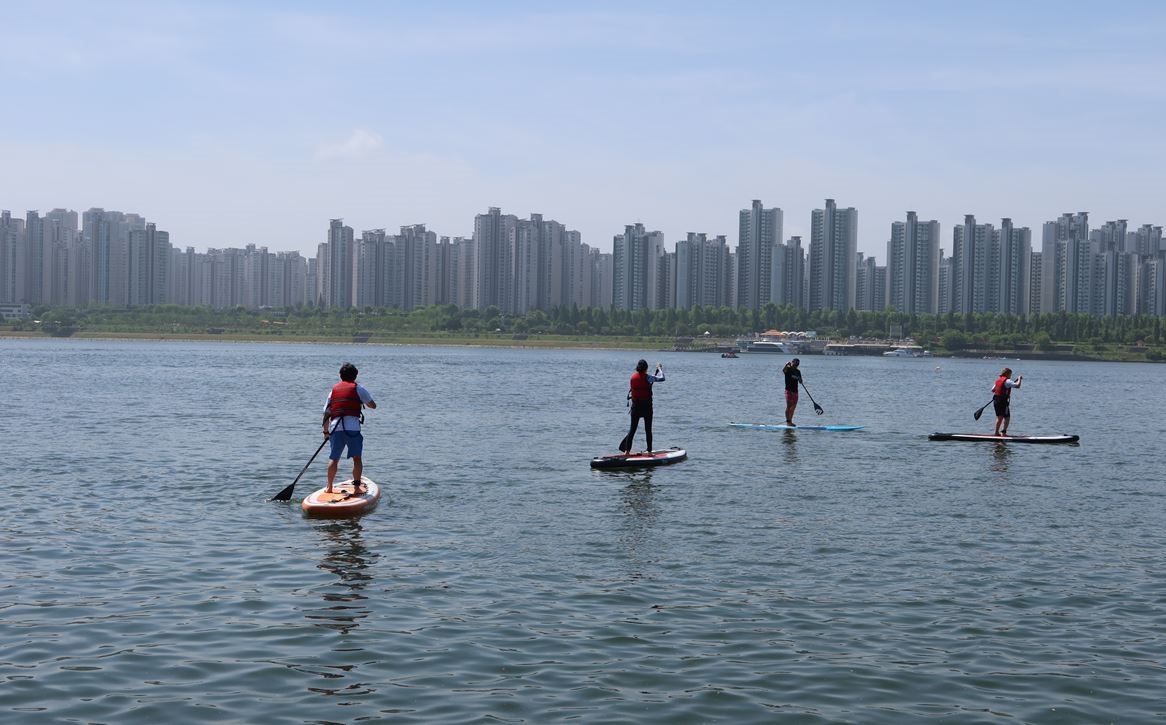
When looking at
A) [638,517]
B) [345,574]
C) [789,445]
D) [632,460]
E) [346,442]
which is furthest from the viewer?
[789,445]

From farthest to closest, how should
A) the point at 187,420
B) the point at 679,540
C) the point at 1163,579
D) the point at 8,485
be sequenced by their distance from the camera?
1. the point at 187,420
2. the point at 8,485
3. the point at 679,540
4. the point at 1163,579

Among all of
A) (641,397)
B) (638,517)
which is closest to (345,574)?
(638,517)

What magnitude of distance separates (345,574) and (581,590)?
2779 millimetres

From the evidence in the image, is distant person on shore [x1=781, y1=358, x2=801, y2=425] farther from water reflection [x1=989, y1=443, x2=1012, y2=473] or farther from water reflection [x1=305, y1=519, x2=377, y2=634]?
water reflection [x1=305, y1=519, x2=377, y2=634]

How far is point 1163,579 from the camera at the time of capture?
13438 mm

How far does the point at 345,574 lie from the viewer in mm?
13039

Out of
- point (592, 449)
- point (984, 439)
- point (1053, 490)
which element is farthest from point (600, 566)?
point (984, 439)

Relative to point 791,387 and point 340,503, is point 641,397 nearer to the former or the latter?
point 340,503

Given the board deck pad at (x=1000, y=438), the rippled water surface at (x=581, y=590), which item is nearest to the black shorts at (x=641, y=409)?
the rippled water surface at (x=581, y=590)

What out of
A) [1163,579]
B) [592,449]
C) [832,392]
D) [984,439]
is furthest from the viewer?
[832,392]

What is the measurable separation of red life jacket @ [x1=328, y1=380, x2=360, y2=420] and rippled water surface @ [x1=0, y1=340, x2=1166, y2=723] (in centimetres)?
172

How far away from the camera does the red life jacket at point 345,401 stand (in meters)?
17.3

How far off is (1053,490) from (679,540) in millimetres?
9742

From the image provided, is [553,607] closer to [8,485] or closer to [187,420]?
[8,485]
